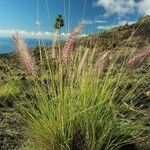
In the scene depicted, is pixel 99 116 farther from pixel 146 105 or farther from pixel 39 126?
pixel 146 105

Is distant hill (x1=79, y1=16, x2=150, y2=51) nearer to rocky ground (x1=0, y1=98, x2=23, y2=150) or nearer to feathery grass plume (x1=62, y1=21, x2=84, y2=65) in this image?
rocky ground (x1=0, y1=98, x2=23, y2=150)

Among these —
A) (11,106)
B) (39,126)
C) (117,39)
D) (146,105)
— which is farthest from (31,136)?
(117,39)

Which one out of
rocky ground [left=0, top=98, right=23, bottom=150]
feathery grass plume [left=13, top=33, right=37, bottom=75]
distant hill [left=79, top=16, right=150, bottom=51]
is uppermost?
feathery grass plume [left=13, top=33, right=37, bottom=75]

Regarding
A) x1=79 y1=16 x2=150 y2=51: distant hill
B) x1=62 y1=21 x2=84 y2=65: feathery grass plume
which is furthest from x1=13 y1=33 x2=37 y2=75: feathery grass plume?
x1=79 y1=16 x2=150 y2=51: distant hill

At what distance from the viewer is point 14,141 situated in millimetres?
6090

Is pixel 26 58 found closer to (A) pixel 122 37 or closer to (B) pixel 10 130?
(B) pixel 10 130

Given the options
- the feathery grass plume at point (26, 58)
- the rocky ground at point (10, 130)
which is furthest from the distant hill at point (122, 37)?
the feathery grass plume at point (26, 58)

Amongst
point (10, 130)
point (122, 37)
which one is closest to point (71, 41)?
point (10, 130)

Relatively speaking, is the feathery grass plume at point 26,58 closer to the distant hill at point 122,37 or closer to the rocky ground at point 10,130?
the rocky ground at point 10,130

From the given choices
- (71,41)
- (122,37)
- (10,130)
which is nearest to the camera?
(71,41)

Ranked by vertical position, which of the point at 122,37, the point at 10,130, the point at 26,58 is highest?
the point at 26,58

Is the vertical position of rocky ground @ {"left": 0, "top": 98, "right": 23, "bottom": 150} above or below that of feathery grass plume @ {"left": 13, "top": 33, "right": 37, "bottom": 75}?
below

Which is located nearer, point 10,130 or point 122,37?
point 10,130

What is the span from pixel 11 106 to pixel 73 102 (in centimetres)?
263
